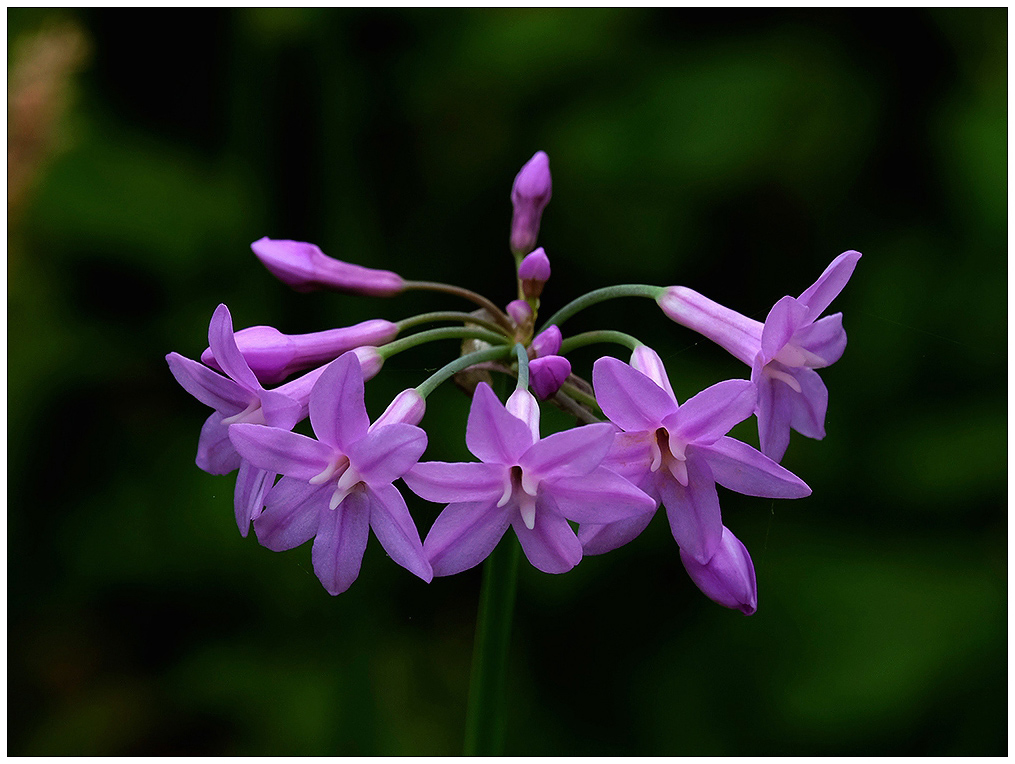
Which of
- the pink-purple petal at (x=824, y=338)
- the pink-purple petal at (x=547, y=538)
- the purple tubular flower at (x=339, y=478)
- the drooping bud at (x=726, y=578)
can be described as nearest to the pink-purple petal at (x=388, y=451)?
the purple tubular flower at (x=339, y=478)

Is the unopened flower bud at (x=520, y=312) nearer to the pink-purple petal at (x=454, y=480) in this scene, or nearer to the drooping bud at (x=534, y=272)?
the drooping bud at (x=534, y=272)

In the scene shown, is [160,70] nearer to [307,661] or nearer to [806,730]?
[307,661]

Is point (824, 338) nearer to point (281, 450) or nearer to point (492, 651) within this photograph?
point (492, 651)

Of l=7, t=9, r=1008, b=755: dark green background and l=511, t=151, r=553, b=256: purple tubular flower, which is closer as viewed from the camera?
l=511, t=151, r=553, b=256: purple tubular flower

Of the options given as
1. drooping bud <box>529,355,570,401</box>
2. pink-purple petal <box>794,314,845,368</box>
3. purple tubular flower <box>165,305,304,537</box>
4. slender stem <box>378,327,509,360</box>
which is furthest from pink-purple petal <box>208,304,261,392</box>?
pink-purple petal <box>794,314,845,368</box>

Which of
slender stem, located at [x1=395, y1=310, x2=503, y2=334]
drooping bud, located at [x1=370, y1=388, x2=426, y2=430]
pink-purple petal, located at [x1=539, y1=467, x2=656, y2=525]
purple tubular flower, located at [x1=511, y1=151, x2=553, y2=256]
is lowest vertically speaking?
pink-purple petal, located at [x1=539, y1=467, x2=656, y2=525]

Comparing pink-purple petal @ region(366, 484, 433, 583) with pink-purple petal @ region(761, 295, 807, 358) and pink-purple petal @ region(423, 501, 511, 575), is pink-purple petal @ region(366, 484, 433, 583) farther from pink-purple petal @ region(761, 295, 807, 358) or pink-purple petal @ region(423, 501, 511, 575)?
pink-purple petal @ region(761, 295, 807, 358)
